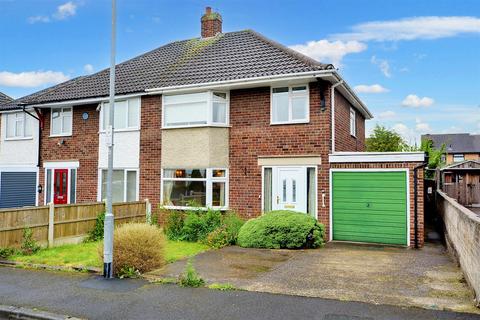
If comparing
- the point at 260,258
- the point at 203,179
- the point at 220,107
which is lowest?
the point at 260,258

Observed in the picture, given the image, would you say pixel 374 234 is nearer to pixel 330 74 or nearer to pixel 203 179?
pixel 330 74

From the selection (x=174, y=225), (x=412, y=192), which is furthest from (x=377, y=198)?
(x=174, y=225)

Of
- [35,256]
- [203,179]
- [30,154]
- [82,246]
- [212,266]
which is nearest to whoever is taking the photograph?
[212,266]

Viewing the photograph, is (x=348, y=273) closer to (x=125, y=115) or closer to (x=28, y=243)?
(x=28, y=243)

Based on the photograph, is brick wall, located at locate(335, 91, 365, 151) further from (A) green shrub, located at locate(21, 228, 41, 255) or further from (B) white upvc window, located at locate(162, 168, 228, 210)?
(A) green shrub, located at locate(21, 228, 41, 255)

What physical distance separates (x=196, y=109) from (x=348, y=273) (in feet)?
25.9

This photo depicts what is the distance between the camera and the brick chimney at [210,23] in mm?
18203

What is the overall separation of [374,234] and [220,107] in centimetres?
636

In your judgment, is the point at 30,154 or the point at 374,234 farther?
the point at 30,154

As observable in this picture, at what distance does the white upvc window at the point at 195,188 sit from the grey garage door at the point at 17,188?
700 cm

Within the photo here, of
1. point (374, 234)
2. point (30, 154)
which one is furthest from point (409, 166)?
point (30, 154)

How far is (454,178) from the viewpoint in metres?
34.9

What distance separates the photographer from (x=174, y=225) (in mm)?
13336

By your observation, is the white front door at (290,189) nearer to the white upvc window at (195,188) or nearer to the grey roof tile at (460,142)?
the white upvc window at (195,188)
